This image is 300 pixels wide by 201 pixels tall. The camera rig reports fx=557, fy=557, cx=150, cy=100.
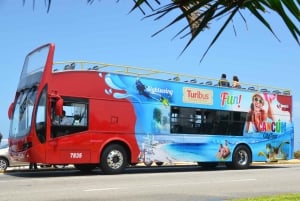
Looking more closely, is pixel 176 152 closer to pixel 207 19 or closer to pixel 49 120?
pixel 49 120

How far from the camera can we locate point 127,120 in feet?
58.6

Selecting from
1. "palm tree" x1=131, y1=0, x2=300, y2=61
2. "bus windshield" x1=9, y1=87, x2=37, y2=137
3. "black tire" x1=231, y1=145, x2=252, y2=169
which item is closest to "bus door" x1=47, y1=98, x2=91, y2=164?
"bus windshield" x1=9, y1=87, x2=37, y2=137

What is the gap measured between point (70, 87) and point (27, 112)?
1.52 metres

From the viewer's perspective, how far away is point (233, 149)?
21156 mm

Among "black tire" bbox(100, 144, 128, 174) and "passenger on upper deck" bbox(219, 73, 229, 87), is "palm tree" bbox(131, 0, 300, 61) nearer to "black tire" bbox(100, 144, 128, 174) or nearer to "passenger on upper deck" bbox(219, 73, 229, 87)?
"black tire" bbox(100, 144, 128, 174)

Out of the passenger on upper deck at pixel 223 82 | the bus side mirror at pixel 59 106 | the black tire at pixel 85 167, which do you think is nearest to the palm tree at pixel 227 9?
the bus side mirror at pixel 59 106

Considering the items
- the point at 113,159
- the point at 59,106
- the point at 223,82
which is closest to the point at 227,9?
the point at 59,106

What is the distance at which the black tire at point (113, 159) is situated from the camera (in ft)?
56.1

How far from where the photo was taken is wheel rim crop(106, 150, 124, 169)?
17.2 metres

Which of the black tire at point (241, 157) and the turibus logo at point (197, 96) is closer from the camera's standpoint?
the turibus logo at point (197, 96)

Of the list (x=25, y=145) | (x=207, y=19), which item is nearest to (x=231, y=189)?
(x=25, y=145)

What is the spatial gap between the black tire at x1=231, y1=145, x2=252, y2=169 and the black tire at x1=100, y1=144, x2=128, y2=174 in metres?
5.46

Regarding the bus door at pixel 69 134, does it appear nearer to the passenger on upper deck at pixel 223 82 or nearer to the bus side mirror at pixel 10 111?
the bus side mirror at pixel 10 111

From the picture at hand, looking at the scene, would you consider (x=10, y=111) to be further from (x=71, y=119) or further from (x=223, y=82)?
(x=223, y=82)
